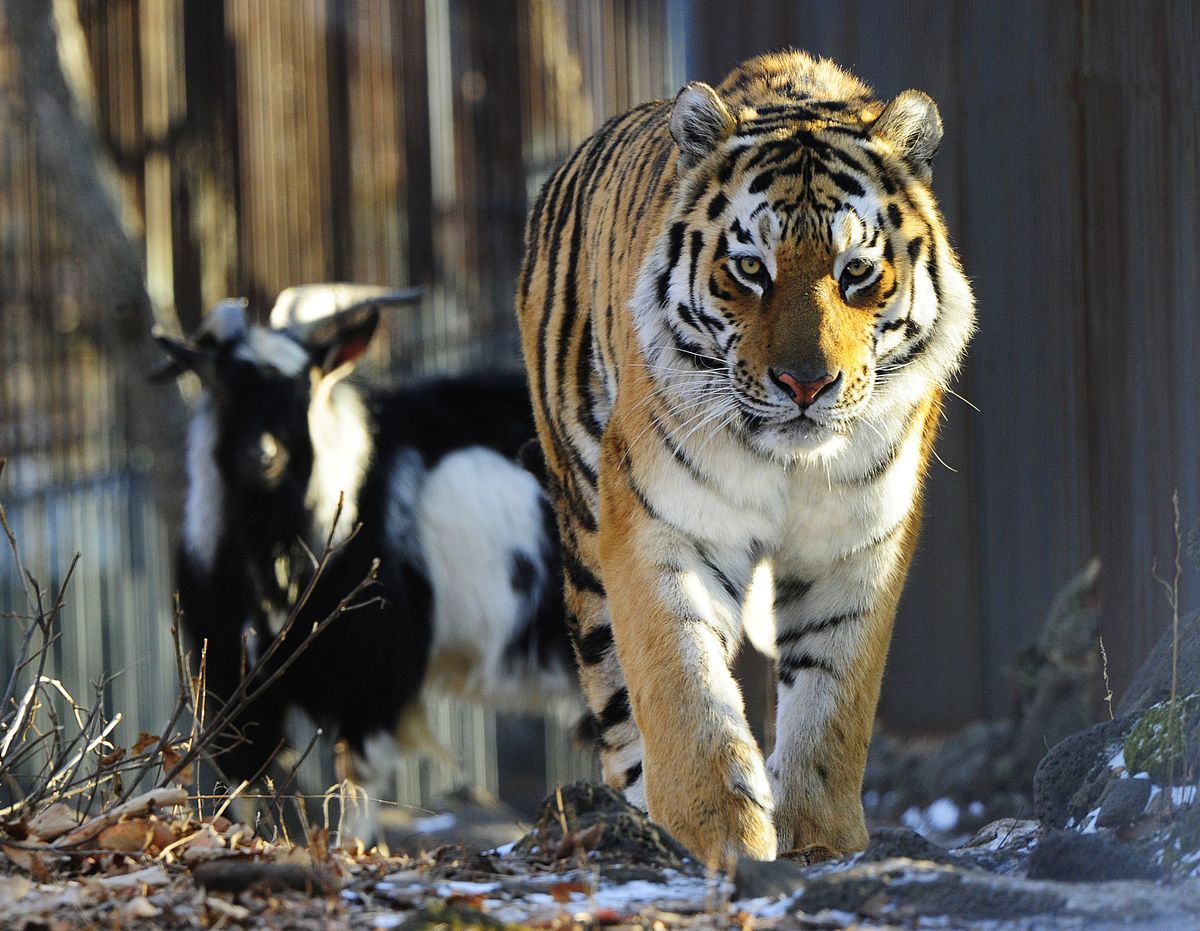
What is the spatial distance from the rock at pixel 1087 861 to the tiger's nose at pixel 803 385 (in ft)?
3.09

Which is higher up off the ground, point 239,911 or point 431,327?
point 431,327

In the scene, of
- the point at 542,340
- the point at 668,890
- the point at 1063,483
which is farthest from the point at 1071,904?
the point at 1063,483

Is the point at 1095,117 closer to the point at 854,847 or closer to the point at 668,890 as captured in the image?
the point at 854,847

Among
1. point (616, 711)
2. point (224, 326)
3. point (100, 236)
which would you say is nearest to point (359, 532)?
point (224, 326)

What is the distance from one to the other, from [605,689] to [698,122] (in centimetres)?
138

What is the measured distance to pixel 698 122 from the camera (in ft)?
11.6

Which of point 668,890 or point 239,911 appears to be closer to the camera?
point 239,911

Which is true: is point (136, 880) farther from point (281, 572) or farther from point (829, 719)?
point (281, 572)

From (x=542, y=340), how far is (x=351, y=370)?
2.40 metres

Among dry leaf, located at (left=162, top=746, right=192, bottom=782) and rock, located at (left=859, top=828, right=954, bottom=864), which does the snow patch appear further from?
rock, located at (left=859, top=828, right=954, bottom=864)

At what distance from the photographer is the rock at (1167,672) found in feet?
11.0

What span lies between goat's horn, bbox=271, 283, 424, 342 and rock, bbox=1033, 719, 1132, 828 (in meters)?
3.81

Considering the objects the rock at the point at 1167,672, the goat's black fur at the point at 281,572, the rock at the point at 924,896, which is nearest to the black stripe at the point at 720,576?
the rock at the point at 1167,672

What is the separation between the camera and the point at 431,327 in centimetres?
861
